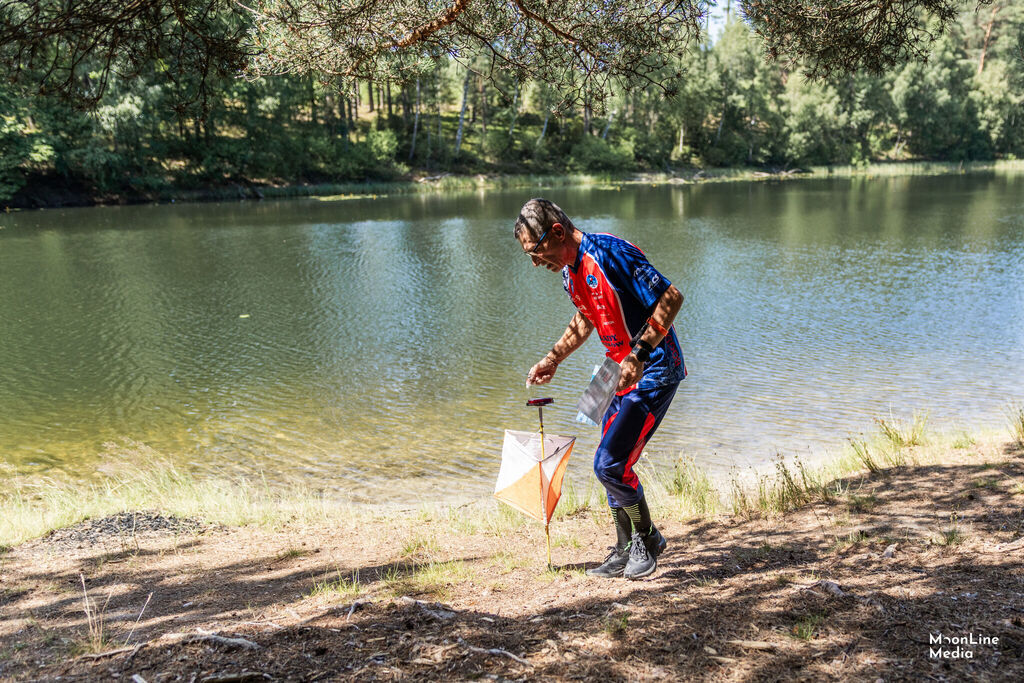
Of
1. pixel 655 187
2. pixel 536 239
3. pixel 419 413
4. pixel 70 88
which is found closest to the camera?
pixel 536 239

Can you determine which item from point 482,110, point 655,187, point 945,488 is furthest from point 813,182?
point 945,488

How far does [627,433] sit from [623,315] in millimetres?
581

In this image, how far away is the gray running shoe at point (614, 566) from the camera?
3814 mm

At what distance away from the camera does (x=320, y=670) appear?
2623 millimetres

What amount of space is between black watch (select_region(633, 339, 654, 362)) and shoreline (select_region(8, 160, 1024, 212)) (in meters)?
43.0

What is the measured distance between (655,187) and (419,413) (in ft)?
152

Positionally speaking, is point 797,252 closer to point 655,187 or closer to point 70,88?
point 70,88

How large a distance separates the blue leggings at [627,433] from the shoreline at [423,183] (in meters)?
42.8

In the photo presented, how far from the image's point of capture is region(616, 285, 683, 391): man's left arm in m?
3.29

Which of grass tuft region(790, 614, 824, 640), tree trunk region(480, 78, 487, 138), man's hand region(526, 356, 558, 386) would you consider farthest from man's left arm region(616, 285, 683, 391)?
tree trunk region(480, 78, 487, 138)

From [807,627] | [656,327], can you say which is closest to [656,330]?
[656,327]

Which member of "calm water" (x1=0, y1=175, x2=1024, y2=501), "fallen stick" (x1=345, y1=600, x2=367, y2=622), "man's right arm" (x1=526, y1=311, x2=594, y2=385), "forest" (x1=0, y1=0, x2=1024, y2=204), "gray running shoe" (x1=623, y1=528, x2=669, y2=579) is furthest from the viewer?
"forest" (x1=0, y1=0, x2=1024, y2=204)

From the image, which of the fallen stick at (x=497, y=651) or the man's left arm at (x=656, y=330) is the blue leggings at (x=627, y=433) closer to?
the man's left arm at (x=656, y=330)

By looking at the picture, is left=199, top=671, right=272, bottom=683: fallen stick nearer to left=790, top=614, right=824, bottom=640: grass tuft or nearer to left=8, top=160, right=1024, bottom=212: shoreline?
left=790, top=614, right=824, bottom=640: grass tuft
